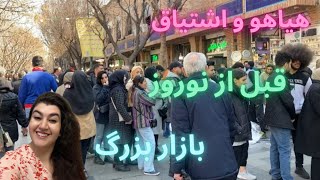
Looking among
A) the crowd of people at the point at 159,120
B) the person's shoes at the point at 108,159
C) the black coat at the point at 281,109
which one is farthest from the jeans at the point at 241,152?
the person's shoes at the point at 108,159

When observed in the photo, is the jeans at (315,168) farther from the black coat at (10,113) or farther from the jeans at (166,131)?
the jeans at (166,131)

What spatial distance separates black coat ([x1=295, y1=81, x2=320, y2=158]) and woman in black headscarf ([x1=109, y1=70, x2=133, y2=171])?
2.65 metres

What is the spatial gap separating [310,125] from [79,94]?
3195 mm

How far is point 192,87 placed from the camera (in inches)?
134

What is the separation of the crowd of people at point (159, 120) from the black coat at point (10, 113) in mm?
13

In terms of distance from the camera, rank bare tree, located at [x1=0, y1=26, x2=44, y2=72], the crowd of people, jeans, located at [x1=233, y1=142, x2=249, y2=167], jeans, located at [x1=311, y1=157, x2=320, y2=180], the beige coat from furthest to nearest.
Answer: bare tree, located at [x1=0, y1=26, x2=44, y2=72] < the beige coat < jeans, located at [x1=233, y1=142, x2=249, y2=167] < jeans, located at [x1=311, y1=157, x2=320, y2=180] < the crowd of people

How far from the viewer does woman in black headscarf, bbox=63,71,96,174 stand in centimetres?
557

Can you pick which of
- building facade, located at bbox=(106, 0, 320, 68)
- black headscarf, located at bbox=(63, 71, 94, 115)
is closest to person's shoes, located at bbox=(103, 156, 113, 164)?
black headscarf, located at bbox=(63, 71, 94, 115)

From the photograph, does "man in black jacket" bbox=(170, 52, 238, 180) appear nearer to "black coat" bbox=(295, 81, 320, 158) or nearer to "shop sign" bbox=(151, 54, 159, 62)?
"black coat" bbox=(295, 81, 320, 158)

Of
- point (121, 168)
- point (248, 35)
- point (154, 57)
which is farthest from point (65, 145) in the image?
point (154, 57)

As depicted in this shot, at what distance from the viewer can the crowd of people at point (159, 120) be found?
2164 millimetres

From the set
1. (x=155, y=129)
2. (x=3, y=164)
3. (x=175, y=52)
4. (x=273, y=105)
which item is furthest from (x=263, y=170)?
(x=175, y=52)

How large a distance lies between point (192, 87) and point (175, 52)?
24.9 m

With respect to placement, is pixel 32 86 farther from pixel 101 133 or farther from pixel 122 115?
pixel 122 115
